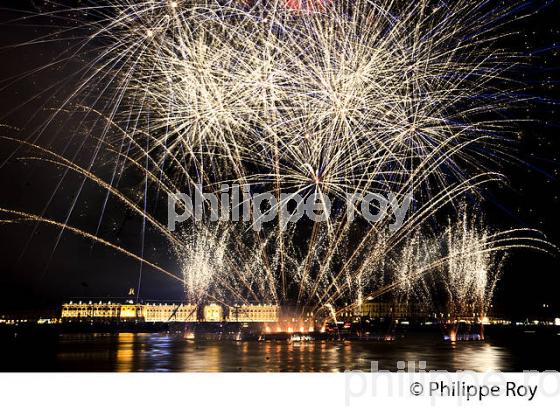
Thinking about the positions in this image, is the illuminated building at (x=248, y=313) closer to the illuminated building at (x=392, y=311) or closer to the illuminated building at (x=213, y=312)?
the illuminated building at (x=213, y=312)

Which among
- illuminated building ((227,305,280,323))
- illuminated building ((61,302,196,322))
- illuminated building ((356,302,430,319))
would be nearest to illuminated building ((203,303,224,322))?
illuminated building ((227,305,280,323))

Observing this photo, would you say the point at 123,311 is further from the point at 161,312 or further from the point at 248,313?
the point at 248,313

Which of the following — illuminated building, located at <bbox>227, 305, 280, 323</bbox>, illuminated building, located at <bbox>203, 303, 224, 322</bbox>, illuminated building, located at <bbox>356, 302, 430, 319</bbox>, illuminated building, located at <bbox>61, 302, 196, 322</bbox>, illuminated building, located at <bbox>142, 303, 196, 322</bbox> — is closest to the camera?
illuminated building, located at <bbox>356, 302, 430, 319</bbox>

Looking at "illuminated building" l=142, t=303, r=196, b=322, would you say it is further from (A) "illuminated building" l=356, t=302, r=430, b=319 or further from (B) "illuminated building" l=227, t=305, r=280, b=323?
(A) "illuminated building" l=356, t=302, r=430, b=319

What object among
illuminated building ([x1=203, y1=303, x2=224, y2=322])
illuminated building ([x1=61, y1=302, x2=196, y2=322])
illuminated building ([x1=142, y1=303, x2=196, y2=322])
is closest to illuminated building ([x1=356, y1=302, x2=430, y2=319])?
illuminated building ([x1=203, y1=303, x2=224, y2=322])

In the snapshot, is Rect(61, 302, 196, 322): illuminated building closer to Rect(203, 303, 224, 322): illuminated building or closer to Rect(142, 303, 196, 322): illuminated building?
Rect(142, 303, 196, 322): illuminated building

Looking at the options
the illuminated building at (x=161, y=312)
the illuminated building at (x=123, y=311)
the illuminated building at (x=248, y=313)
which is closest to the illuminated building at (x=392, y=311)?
the illuminated building at (x=248, y=313)

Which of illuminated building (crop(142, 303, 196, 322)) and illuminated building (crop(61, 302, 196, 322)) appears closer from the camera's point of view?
illuminated building (crop(142, 303, 196, 322))

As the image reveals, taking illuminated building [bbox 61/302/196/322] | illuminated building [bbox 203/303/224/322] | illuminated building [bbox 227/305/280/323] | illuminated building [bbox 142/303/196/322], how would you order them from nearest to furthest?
1. illuminated building [bbox 227/305/280/323]
2. illuminated building [bbox 203/303/224/322]
3. illuminated building [bbox 142/303/196/322]
4. illuminated building [bbox 61/302/196/322]

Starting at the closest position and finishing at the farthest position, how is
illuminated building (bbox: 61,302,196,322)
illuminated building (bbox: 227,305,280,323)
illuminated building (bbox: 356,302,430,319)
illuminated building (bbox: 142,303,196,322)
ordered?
illuminated building (bbox: 356,302,430,319), illuminated building (bbox: 227,305,280,323), illuminated building (bbox: 142,303,196,322), illuminated building (bbox: 61,302,196,322)

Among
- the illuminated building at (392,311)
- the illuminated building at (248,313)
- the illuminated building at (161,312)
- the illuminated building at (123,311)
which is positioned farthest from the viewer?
the illuminated building at (123,311)

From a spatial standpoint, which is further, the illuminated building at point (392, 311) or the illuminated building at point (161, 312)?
the illuminated building at point (161, 312)

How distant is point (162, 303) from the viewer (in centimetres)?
14600
